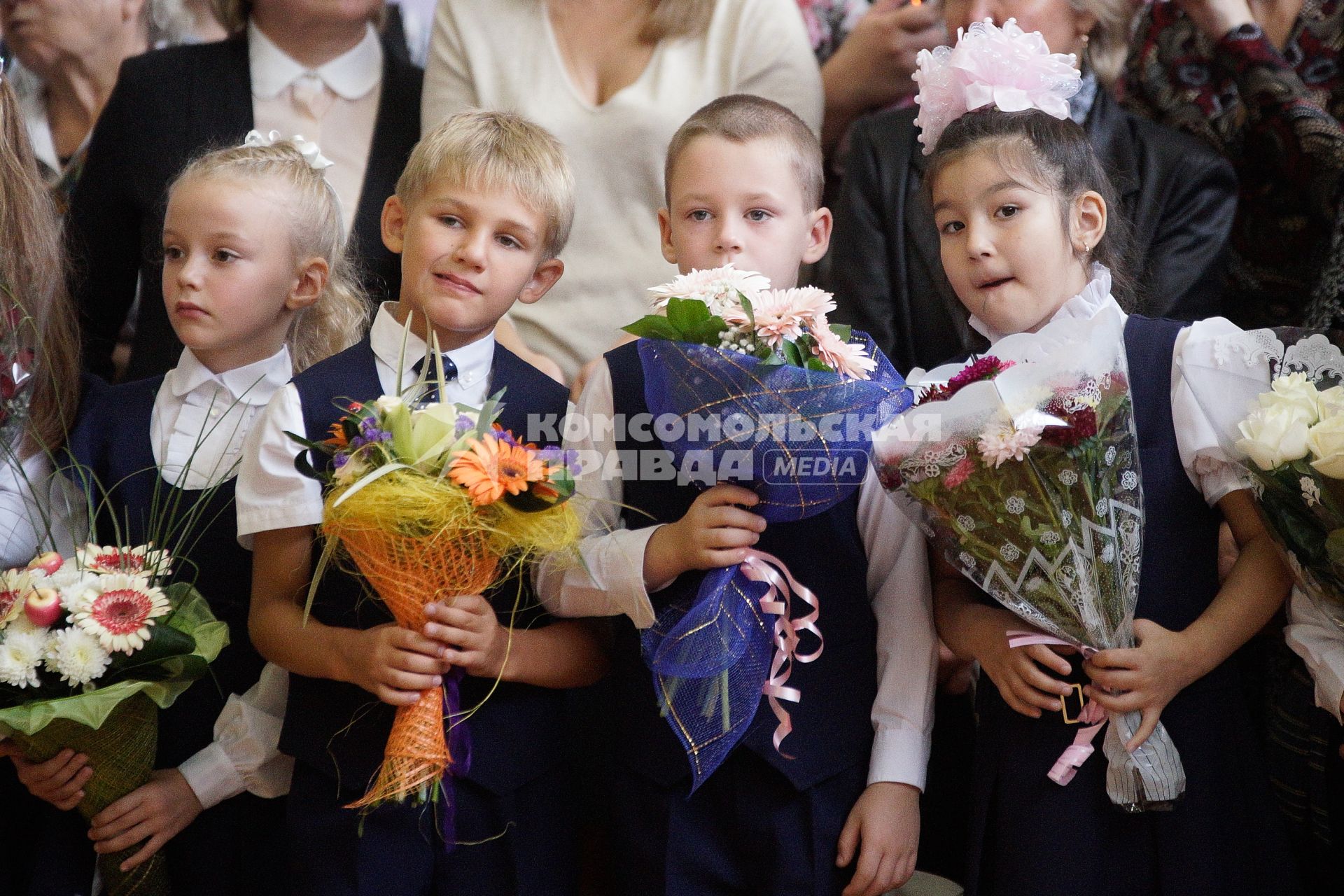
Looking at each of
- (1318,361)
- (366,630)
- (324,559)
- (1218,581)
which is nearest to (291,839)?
(366,630)

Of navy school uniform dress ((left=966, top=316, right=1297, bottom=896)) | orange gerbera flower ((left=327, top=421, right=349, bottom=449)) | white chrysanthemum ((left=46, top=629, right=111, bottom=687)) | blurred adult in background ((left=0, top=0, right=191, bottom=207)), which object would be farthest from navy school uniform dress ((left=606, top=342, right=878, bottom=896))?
blurred adult in background ((left=0, top=0, right=191, bottom=207))

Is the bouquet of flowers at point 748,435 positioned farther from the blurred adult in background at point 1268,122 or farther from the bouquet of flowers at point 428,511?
the blurred adult in background at point 1268,122

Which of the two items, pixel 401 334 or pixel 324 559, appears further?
pixel 401 334

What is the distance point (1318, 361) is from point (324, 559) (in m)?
1.38

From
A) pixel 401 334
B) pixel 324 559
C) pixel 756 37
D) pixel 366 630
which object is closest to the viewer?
pixel 324 559

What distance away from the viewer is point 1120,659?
1702mm

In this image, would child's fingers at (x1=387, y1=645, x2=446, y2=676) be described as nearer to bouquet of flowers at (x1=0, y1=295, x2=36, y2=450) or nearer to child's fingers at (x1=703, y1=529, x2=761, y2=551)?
child's fingers at (x1=703, y1=529, x2=761, y2=551)

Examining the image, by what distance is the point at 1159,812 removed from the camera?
1776 mm

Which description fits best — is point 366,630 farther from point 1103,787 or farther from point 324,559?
point 1103,787

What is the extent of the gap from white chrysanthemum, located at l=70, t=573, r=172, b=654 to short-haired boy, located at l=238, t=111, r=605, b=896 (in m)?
0.15

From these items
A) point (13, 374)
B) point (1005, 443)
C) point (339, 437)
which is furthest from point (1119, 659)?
point (13, 374)

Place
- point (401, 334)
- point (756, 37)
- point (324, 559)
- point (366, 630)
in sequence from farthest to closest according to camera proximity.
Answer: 1. point (756, 37)
2. point (401, 334)
3. point (366, 630)
4. point (324, 559)

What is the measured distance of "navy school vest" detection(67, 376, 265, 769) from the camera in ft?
6.95

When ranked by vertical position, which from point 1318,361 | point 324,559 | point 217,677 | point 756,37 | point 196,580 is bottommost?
point 217,677
